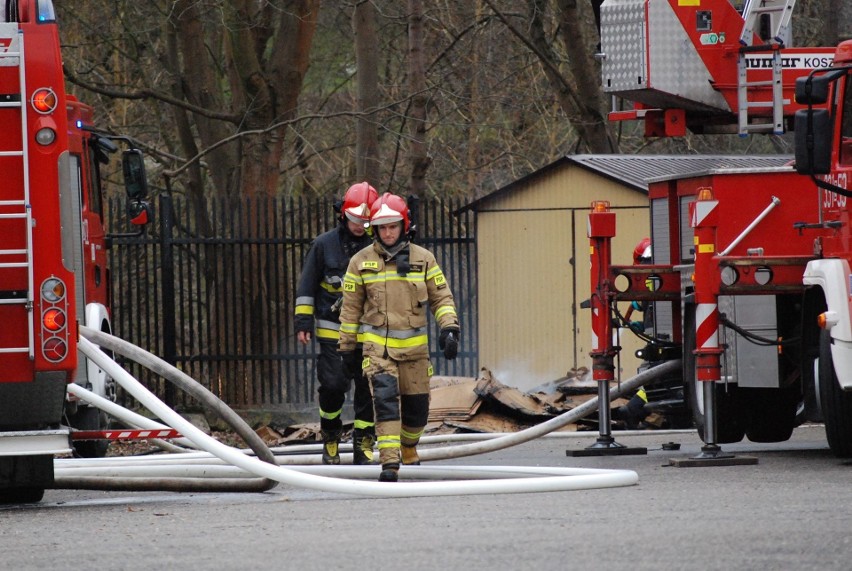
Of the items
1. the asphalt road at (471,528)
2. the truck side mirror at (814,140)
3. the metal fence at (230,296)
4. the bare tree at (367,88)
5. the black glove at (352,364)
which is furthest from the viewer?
the bare tree at (367,88)

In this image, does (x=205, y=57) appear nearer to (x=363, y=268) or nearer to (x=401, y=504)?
(x=363, y=268)

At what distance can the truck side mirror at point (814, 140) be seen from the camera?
29.7 ft

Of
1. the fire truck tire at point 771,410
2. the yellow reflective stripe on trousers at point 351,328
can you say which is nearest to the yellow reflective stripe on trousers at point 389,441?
the yellow reflective stripe on trousers at point 351,328

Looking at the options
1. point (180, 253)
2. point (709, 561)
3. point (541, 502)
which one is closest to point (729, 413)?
point (541, 502)

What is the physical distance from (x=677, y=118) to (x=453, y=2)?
38.3 ft

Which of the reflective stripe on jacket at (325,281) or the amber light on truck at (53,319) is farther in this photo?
the reflective stripe on jacket at (325,281)

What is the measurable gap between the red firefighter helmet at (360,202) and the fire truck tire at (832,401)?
10.4ft

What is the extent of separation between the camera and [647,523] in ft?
22.0

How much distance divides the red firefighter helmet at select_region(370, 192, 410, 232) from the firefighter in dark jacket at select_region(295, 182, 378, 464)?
0.96 metres

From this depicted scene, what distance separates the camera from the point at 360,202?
10594 mm

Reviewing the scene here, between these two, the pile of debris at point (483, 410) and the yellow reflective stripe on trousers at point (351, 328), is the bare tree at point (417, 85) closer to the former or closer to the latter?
the pile of debris at point (483, 410)

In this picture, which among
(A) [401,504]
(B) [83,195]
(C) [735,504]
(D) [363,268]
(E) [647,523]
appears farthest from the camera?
(B) [83,195]

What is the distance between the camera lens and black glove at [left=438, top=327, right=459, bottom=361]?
30.3 feet

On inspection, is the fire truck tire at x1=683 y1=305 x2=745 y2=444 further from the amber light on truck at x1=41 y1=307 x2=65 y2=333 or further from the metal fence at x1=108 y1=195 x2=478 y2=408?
the metal fence at x1=108 y1=195 x2=478 y2=408
